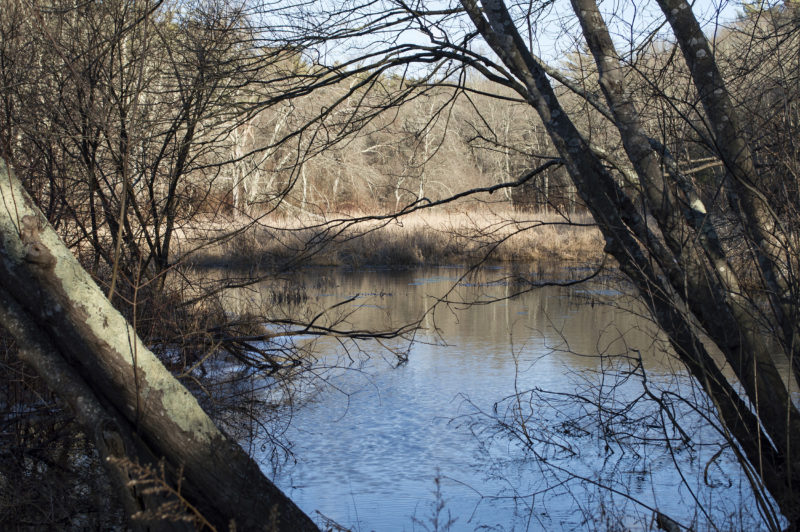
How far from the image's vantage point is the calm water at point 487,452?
4.85 meters

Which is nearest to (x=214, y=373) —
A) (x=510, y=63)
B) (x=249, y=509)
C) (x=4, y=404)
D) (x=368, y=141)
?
(x=4, y=404)

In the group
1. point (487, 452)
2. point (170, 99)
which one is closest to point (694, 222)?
point (487, 452)

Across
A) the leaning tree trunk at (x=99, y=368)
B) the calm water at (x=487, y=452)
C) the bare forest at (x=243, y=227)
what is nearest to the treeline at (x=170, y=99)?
the bare forest at (x=243, y=227)

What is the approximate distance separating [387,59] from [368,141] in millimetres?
32472

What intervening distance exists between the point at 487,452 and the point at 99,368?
13.1 feet

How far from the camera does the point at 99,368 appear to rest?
2598 millimetres

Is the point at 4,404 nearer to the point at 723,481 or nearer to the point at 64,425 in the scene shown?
the point at 64,425

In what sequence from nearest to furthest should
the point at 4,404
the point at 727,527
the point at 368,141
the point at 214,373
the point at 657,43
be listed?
1. the point at 727,527
2. the point at 4,404
3. the point at 657,43
4. the point at 214,373
5. the point at 368,141

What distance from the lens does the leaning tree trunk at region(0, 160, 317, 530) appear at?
253cm

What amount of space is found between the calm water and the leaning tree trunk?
1.05 meters

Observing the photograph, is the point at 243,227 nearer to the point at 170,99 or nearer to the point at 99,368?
the point at 170,99

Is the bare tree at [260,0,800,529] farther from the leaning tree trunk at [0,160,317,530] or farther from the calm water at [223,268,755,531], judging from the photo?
the leaning tree trunk at [0,160,317,530]

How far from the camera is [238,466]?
2.75 m

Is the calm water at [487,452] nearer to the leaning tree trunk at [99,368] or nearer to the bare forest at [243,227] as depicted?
the bare forest at [243,227]
